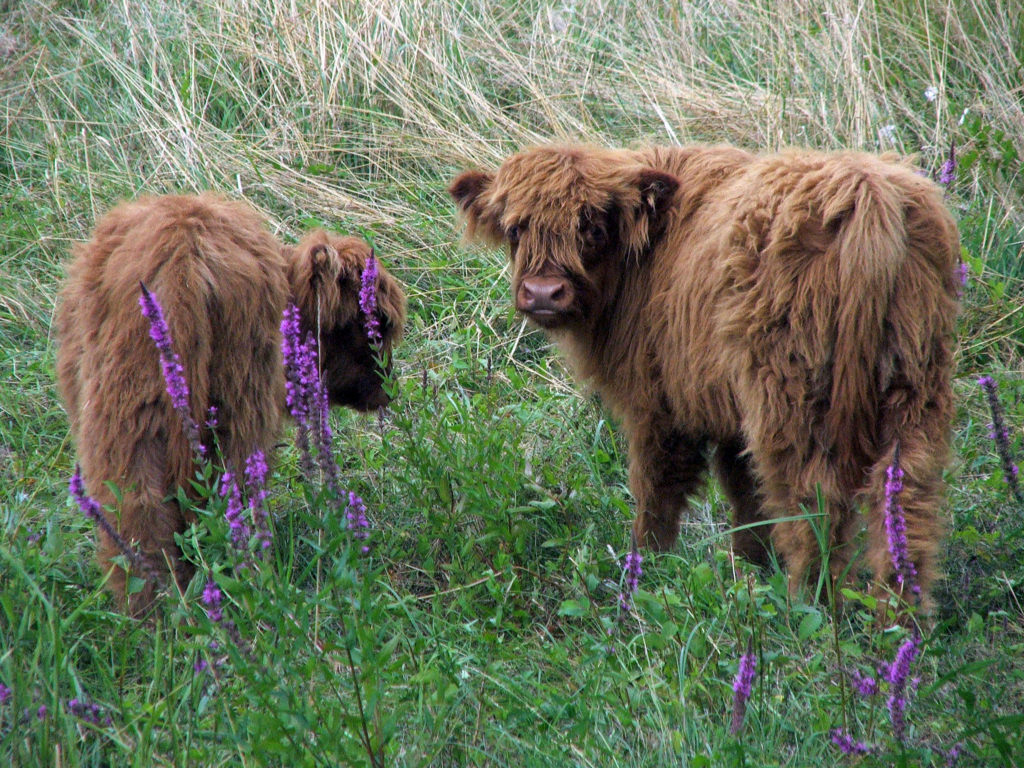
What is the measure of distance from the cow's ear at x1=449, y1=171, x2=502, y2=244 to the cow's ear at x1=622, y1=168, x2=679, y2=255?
2.03 ft

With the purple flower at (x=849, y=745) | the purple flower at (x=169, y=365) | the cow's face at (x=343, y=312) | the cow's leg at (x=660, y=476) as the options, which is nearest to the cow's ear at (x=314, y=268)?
the cow's face at (x=343, y=312)

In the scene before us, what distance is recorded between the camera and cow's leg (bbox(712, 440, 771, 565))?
3971 mm

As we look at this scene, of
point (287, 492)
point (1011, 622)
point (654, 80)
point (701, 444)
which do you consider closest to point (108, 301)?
point (287, 492)

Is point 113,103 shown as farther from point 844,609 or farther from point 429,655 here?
point 844,609

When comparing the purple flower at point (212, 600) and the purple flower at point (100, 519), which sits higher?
the purple flower at point (100, 519)

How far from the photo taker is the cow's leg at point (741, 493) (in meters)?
3.97

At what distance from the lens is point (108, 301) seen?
10.4ft

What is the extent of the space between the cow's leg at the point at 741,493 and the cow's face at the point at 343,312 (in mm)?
1328

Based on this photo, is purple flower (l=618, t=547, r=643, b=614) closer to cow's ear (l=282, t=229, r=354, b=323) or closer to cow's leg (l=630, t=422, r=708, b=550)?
cow's leg (l=630, t=422, r=708, b=550)

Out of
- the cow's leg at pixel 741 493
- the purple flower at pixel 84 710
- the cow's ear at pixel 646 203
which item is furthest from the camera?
the cow's leg at pixel 741 493

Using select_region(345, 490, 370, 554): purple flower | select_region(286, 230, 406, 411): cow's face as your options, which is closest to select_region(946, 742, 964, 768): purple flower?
select_region(345, 490, 370, 554): purple flower

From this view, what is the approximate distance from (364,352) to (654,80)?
3.43 metres

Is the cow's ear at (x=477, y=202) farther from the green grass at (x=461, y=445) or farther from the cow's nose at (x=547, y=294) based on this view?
the green grass at (x=461, y=445)

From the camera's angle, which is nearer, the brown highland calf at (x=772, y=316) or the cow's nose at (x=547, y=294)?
the brown highland calf at (x=772, y=316)
